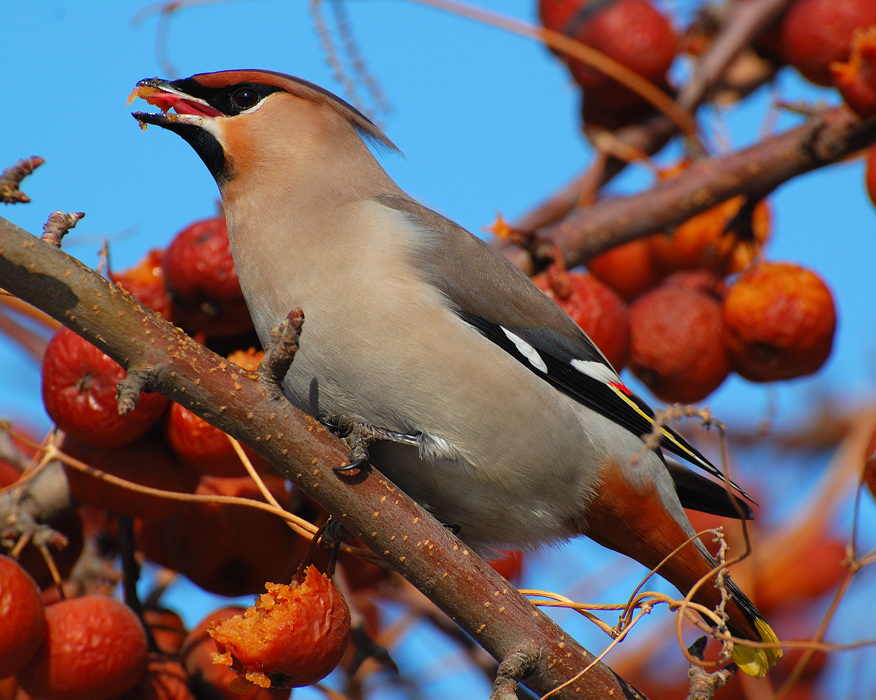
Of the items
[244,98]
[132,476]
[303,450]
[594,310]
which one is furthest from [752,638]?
[244,98]

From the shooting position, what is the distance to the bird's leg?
2625mm

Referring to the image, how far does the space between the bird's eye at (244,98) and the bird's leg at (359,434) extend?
3.75 feet

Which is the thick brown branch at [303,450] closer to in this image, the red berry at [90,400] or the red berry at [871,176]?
the red berry at [90,400]

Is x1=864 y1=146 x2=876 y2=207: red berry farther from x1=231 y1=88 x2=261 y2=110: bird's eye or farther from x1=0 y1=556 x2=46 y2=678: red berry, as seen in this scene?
x1=0 y1=556 x2=46 y2=678: red berry

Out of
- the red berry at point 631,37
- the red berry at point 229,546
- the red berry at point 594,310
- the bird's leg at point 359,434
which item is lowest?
the red berry at point 229,546

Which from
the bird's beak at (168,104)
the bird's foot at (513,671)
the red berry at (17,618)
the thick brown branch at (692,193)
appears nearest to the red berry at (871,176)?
the thick brown branch at (692,193)

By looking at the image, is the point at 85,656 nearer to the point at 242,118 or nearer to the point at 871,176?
the point at 242,118

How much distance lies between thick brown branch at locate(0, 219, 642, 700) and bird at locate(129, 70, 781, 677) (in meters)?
0.48

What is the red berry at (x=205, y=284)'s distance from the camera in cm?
314

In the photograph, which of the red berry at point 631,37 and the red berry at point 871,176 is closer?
the red berry at point 871,176

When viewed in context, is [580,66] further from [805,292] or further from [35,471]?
[35,471]

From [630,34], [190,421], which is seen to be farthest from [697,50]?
[190,421]

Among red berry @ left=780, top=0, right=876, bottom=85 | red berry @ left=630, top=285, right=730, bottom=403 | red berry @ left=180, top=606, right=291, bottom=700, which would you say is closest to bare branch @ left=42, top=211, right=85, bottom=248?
red berry @ left=180, top=606, right=291, bottom=700

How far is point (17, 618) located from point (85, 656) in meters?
0.20
